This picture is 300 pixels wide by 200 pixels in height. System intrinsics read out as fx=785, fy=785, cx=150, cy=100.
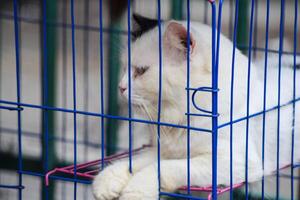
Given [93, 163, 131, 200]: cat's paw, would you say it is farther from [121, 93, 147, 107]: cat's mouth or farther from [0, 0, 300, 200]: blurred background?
[0, 0, 300, 200]: blurred background

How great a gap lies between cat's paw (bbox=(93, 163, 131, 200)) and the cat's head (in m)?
0.17

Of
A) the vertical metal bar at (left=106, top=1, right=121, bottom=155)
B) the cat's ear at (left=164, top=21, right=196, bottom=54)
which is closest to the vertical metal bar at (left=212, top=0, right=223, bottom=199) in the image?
the cat's ear at (left=164, top=21, right=196, bottom=54)

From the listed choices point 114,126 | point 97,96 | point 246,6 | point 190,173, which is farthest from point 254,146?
point 97,96

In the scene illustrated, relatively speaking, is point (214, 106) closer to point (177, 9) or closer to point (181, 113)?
point (181, 113)

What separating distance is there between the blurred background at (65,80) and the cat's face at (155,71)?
21 centimetres

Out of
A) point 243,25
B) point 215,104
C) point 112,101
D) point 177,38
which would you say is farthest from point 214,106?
point 112,101

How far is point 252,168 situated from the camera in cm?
182

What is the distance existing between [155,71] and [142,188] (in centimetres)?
28

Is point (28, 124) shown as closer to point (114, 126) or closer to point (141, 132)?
point (114, 126)

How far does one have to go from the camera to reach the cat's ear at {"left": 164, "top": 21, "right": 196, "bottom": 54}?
170 cm

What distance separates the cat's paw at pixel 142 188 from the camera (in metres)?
1.73

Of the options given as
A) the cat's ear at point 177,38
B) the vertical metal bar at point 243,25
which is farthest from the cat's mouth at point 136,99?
the vertical metal bar at point 243,25

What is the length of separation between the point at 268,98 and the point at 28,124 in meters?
2.05

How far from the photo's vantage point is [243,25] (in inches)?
110
